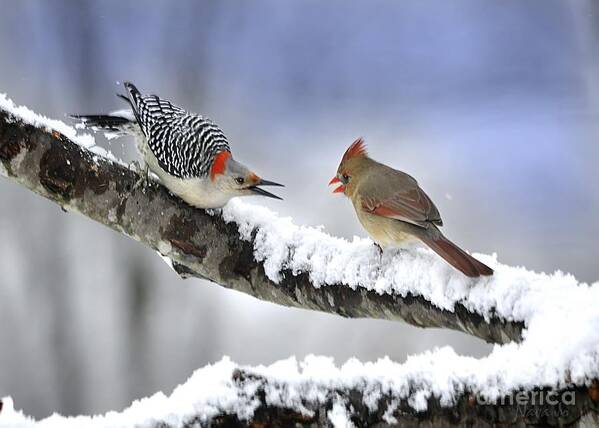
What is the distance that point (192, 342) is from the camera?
5.26m

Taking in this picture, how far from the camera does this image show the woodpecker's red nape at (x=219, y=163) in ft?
10.4

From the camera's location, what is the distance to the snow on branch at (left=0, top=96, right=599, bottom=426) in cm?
156

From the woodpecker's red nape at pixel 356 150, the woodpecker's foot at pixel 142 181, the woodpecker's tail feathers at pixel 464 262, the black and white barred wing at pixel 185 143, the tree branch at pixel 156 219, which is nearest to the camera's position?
the woodpecker's tail feathers at pixel 464 262

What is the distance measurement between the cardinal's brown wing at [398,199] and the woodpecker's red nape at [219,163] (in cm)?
61

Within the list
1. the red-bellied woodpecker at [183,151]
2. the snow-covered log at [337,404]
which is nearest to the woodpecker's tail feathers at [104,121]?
the red-bellied woodpecker at [183,151]

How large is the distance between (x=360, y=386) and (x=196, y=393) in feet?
1.13

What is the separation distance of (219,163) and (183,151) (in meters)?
0.16

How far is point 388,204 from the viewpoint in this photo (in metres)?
3.06

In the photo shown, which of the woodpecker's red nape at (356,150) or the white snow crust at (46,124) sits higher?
the woodpecker's red nape at (356,150)

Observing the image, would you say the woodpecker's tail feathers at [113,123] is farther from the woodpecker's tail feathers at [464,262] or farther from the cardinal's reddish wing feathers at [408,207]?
the woodpecker's tail feathers at [464,262]

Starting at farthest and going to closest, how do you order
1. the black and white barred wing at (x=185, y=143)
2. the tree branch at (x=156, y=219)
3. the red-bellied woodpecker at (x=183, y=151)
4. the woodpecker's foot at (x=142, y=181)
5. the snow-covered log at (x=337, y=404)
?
the black and white barred wing at (x=185, y=143) < the red-bellied woodpecker at (x=183, y=151) < the woodpecker's foot at (x=142, y=181) < the tree branch at (x=156, y=219) < the snow-covered log at (x=337, y=404)

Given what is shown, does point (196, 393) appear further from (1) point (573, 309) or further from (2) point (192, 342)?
(2) point (192, 342)

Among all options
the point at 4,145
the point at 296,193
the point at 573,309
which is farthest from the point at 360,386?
the point at 296,193

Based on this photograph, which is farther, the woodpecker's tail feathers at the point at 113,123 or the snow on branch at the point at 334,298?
the woodpecker's tail feathers at the point at 113,123
